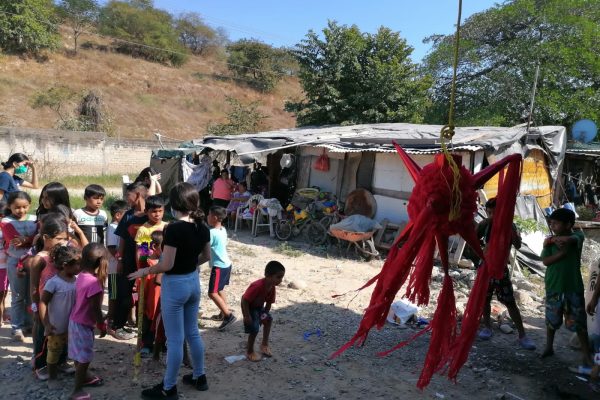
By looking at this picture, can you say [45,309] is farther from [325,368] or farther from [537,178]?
[537,178]

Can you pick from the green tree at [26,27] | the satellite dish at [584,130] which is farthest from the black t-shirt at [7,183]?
the green tree at [26,27]

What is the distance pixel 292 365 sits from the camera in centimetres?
393

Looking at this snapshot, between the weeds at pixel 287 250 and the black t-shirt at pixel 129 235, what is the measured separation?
470cm

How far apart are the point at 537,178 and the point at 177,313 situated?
28.1 feet

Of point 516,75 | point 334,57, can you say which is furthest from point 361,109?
point 516,75

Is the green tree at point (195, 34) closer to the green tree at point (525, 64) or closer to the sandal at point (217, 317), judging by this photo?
the green tree at point (525, 64)

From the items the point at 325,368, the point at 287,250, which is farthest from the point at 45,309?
the point at 287,250

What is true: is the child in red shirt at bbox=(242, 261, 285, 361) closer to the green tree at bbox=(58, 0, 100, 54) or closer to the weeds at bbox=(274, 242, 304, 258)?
the weeds at bbox=(274, 242, 304, 258)

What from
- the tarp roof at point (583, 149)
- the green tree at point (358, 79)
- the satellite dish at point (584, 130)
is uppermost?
the green tree at point (358, 79)

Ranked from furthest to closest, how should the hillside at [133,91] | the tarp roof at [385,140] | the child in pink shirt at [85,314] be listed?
the hillside at [133,91] < the tarp roof at [385,140] < the child in pink shirt at [85,314]

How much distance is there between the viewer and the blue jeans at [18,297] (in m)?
3.88

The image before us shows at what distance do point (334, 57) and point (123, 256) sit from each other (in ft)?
44.4

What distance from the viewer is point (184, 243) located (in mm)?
3012

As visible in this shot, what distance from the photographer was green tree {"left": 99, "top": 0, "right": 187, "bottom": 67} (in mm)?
42781
